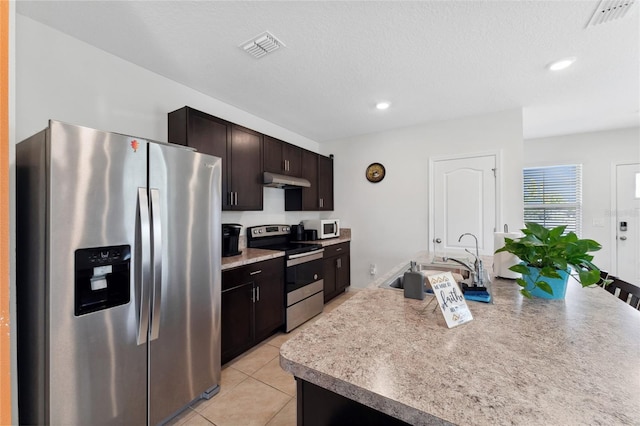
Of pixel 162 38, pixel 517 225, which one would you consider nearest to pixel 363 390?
pixel 162 38

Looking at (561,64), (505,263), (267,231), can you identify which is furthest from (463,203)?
(267,231)

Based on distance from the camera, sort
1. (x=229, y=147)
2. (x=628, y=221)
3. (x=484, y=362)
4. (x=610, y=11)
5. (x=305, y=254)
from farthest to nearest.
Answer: (x=628, y=221) → (x=305, y=254) → (x=229, y=147) → (x=610, y=11) → (x=484, y=362)

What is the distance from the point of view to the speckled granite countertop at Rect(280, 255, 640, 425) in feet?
1.81

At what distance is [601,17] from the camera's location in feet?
5.17

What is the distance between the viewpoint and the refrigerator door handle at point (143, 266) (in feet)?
4.46

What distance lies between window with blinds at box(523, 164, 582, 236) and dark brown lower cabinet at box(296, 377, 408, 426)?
492 cm

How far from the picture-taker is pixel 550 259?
1.18 meters

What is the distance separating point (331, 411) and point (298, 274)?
2.05 meters

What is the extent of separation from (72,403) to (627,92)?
16.4ft

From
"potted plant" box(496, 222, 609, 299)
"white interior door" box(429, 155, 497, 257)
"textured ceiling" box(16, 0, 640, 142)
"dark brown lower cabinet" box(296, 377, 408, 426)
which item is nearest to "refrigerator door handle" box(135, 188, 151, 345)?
"dark brown lower cabinet" box(296, 377, 408, 426)

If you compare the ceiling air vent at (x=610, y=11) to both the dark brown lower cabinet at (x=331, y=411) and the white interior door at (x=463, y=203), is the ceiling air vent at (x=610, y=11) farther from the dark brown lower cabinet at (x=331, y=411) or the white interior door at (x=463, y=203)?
the dark brown lower cabinet at (x=331, y=411)

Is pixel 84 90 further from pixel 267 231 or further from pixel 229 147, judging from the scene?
pixel 267 231

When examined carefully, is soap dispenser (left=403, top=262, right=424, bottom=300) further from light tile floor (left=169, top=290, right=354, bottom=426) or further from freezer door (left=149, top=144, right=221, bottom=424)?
freezer door (left=149, top=144, right=221, bottom=424)

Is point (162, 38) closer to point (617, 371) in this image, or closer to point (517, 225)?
point (617, 371)
